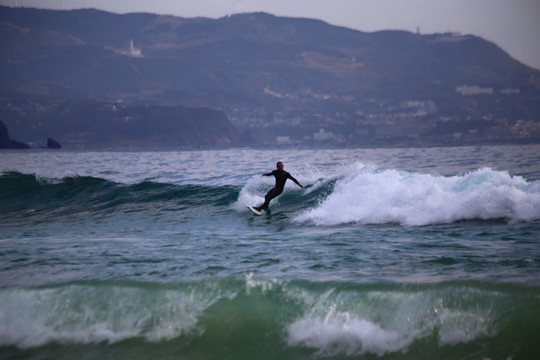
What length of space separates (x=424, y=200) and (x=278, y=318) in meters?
9.20

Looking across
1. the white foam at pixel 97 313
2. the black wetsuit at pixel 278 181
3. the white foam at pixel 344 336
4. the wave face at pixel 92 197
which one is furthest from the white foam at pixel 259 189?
the white foam at pixel 344 336

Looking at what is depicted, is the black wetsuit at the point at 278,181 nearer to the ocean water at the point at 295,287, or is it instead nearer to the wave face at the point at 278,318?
the ocean water at the point at 295,287

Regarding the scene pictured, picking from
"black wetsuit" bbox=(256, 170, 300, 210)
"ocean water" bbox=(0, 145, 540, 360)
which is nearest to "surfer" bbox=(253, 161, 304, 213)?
"black wetsuit" bbox=(256, 170, 300, 210)

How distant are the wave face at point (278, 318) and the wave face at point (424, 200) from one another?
6.72 metres

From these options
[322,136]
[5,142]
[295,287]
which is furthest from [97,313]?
[322,136]

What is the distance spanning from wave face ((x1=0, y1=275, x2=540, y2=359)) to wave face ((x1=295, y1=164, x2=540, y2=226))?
6.72 meters

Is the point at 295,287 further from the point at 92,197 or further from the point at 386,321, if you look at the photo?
the point at 92,197

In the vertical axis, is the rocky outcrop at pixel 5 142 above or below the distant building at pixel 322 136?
below

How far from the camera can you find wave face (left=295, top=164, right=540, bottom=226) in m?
13.6

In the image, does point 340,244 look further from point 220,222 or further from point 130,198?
point 130,198

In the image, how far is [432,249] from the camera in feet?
33.4

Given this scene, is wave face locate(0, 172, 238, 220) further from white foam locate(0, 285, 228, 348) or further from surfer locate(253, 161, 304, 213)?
white foam locate(0, 285, 228, 348)

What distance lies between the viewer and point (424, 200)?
15281 mm

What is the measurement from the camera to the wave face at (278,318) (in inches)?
255
